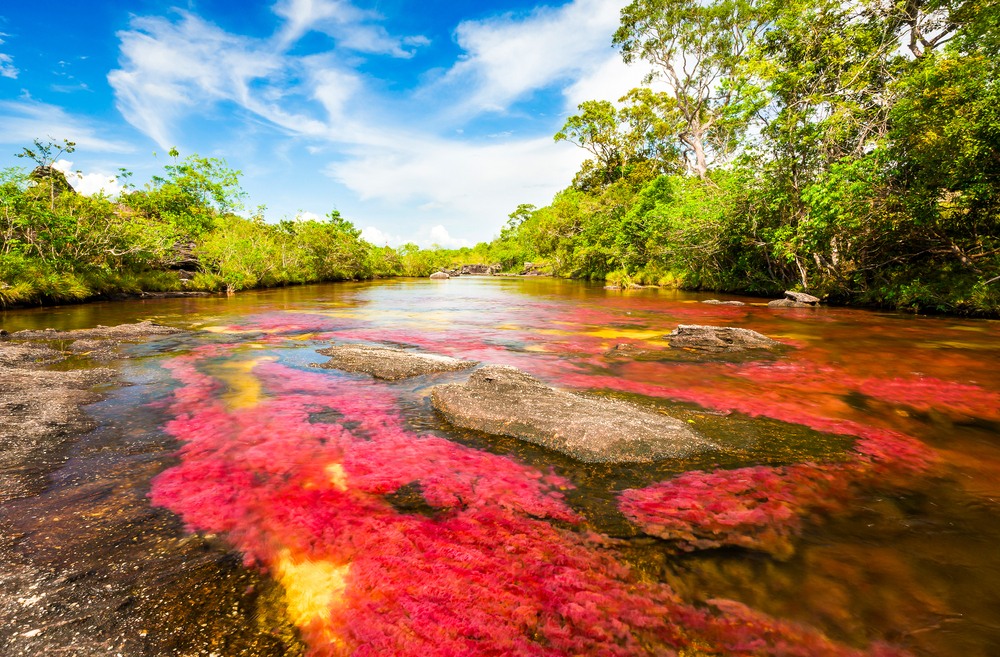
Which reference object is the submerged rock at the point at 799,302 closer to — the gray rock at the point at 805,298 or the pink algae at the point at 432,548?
the gray rock at the point at 805,298

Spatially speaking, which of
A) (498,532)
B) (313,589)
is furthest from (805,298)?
(313,589)

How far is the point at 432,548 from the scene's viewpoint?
273 cm

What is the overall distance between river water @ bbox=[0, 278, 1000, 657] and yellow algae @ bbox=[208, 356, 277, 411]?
0.23 feet

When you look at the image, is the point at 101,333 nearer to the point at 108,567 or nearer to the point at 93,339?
the point at 93,339

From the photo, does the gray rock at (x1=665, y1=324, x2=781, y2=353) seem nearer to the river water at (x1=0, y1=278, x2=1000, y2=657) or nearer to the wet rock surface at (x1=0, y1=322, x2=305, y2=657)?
the river water at (x1=0, y1=278, x2=1000, y2=657)

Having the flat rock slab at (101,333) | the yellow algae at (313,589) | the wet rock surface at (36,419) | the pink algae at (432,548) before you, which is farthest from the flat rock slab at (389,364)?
the flat rock slab at (101,333)

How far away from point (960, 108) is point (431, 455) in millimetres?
17458

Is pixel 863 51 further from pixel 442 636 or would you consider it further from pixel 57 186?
pixel 57 186

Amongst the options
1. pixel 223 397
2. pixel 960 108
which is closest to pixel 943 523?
pixel 223 397

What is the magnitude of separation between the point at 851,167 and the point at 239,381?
62.0 ft

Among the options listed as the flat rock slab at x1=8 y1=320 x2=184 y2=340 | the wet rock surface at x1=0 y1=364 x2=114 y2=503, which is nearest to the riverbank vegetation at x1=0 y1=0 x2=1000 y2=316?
the flat rock slab at x1=8 y1=320 x2=184 y2=340

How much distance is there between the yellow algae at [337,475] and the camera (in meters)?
3.51

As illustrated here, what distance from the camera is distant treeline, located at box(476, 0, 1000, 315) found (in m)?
12.3

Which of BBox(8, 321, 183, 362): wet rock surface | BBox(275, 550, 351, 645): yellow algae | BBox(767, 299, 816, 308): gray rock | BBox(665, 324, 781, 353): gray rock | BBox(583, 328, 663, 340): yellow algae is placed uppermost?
BBox(767, 299, 816, 308): gray rock
